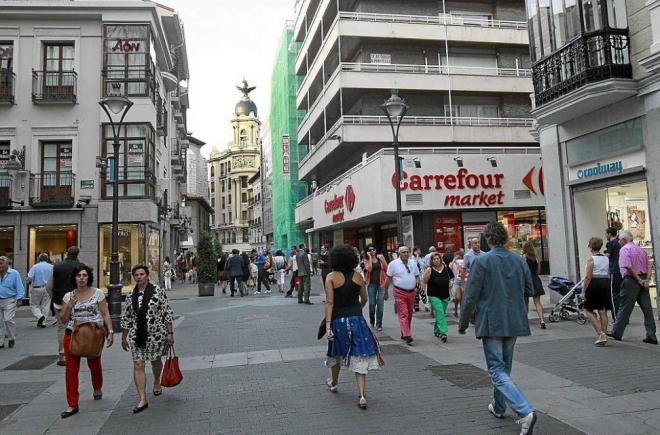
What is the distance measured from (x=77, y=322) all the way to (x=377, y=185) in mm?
18565

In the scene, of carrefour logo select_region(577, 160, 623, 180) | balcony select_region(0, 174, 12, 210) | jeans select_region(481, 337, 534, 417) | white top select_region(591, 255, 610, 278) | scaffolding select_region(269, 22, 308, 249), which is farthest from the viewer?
scaffolding select_region(269, 22, 308, 249)

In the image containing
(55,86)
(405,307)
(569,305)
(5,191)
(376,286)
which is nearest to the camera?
(405,307)

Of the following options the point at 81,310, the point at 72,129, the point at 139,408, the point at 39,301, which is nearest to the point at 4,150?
the point at 72,129

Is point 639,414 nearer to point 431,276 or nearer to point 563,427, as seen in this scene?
point 563,427

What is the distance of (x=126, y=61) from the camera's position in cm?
2191

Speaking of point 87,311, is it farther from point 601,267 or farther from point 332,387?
point 601,267

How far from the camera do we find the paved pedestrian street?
4.95m

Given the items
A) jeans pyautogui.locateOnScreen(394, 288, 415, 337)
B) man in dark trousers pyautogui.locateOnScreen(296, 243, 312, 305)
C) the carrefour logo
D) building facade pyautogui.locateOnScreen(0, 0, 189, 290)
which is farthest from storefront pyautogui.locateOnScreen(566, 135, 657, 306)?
building facade pyautogui.locateOnScreen(0, 0, 189, 290)

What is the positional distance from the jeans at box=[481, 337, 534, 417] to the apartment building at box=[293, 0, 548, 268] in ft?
60.4

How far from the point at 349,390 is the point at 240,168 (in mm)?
92571

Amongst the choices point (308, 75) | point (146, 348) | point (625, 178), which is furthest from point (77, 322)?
point (308, 75)

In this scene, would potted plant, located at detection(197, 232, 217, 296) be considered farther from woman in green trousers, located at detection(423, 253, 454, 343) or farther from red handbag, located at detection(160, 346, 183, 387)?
red handbag, located at detection(160, 346, 183, 387)

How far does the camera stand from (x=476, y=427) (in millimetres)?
4730

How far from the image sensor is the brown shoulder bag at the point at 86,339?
575cm
